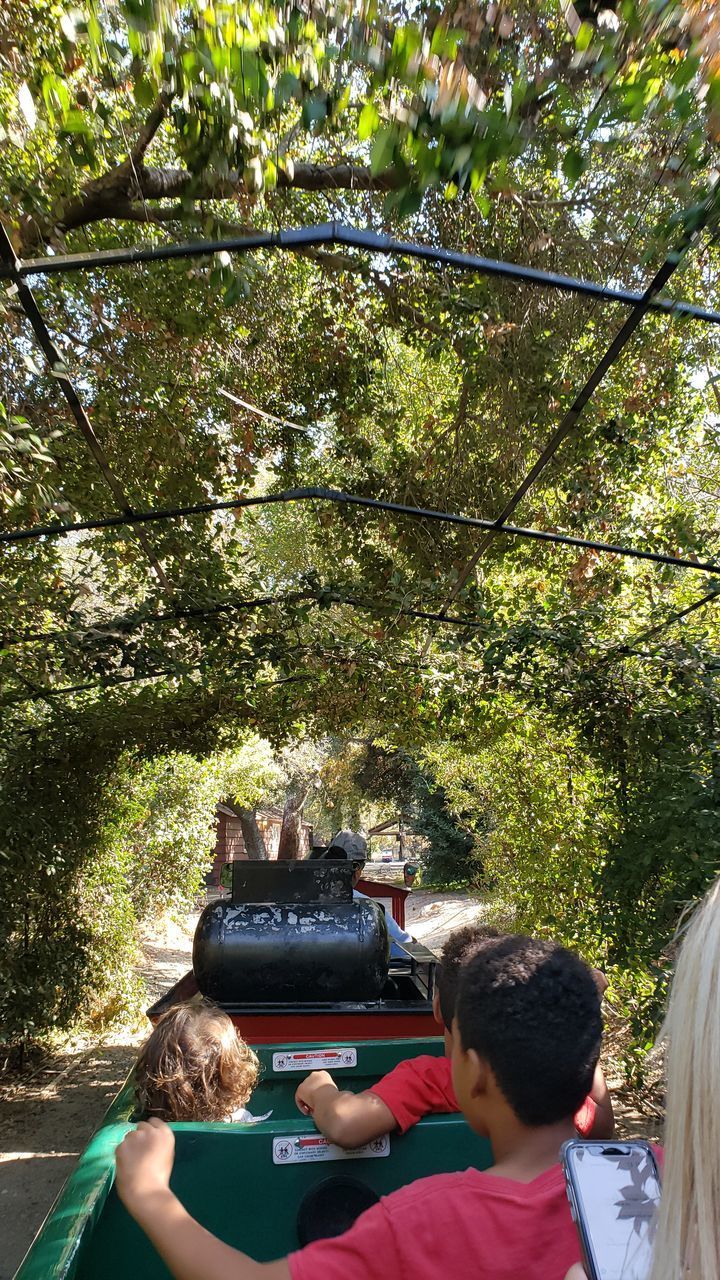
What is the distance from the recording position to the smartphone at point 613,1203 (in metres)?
0.93

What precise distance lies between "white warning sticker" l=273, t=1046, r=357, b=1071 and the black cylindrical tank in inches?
58.7

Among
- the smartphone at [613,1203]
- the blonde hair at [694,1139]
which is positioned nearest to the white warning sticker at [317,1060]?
the smartphone at [613,1203]

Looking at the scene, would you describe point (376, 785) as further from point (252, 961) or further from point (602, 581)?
point (252, 961)

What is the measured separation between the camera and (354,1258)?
1.29 m

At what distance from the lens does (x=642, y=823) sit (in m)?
5.18

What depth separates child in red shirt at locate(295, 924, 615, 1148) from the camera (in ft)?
7.00

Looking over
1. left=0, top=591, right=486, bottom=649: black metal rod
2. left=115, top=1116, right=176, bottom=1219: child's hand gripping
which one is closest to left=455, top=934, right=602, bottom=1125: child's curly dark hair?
left=115, top=1116, right=176, bottom=1219: child's hand gripping

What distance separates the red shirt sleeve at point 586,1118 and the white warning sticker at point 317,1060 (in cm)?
105

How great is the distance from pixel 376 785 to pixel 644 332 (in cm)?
1961

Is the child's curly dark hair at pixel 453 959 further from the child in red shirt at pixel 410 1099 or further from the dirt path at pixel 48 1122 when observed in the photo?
the dirt path at pixel 48 1122

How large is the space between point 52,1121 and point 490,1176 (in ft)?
20.7

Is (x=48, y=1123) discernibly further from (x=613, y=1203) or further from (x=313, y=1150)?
(x=613, y=1203)

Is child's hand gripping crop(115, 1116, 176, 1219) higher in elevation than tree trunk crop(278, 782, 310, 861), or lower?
lower

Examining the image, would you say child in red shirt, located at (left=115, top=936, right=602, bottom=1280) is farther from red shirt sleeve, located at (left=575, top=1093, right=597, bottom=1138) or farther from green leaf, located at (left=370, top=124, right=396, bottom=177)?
green leaf, located at (left=370, top=124, right=396, bottom=177)
